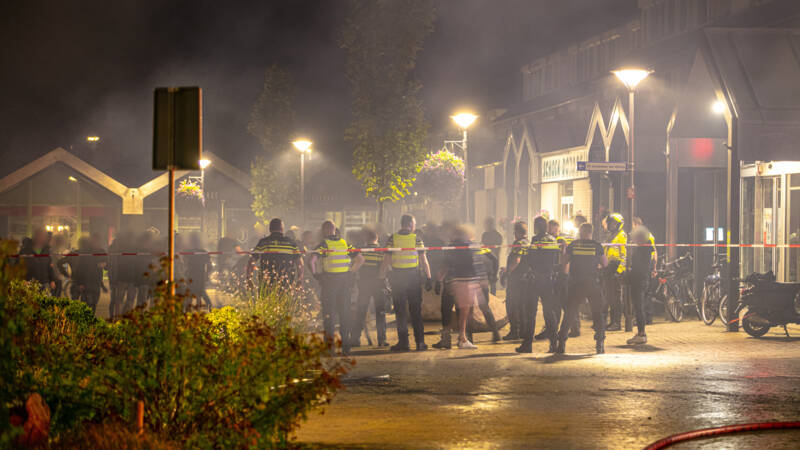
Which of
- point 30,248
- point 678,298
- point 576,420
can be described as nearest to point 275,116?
point 30,248

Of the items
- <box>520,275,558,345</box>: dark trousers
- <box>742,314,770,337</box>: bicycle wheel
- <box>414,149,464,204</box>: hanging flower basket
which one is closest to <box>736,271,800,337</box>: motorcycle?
<box>742,314,770,337</box>: bicycle wheel

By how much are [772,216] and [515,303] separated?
9818mm

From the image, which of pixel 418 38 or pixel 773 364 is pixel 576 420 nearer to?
pixel 773 364

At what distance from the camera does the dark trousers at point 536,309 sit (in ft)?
44.9

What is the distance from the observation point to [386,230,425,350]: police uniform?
14.2 meters

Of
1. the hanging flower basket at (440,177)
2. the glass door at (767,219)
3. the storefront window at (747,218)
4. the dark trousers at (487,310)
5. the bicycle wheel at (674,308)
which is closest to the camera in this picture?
the dark trousers at (487,310)

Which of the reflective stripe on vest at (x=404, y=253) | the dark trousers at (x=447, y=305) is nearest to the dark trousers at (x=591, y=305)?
the dark trousers at (x=447, y=305)

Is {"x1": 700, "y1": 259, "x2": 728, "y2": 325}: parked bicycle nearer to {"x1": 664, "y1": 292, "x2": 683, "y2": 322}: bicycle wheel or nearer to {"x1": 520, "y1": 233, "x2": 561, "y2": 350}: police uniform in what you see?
{"x1": 664, "y1": 292, "x2": 683, "y2": 322}: bicycle wheel

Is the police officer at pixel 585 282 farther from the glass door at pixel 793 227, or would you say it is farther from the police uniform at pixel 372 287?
the glass door at pixel 793 227

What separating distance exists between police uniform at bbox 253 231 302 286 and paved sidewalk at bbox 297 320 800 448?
159 centimetres

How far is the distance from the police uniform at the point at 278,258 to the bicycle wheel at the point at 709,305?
737 centimetres

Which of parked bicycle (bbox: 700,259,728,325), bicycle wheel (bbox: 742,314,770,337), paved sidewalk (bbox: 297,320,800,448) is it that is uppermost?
parked bicycle (bbox: 700,259,728,325)

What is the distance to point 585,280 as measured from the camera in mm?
13609

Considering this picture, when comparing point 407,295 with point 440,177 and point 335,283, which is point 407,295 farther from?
point 440,177
